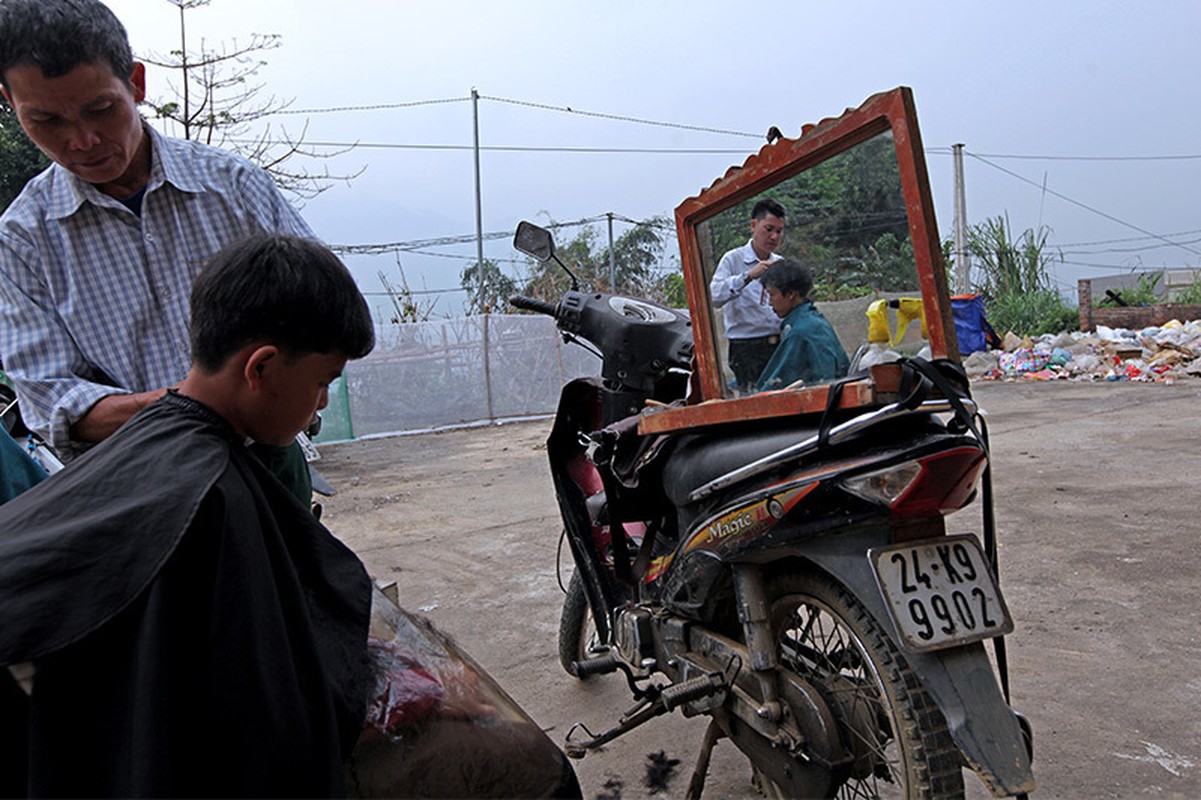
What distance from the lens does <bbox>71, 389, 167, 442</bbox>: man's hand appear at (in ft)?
5.43

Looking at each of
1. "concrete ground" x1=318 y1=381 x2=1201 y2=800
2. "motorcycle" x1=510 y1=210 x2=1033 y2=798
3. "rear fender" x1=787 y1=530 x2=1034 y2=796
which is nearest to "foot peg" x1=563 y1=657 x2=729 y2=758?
"motorcycle" x1=510 y1=210 x2=1033 y2=798

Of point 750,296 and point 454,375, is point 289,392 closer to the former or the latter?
point 750,296

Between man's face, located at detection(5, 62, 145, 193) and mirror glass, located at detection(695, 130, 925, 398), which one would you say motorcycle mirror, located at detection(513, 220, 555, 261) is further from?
man's face, located at detection(5, 62, 145, 193)

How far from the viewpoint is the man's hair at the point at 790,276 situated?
6.52ft

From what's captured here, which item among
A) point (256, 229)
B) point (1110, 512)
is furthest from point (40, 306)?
point (1110, 512)

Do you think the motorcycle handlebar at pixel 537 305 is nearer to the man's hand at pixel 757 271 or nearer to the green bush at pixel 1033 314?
the man's hand at pixel 757 271

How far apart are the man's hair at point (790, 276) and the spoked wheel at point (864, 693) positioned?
639 millimetres

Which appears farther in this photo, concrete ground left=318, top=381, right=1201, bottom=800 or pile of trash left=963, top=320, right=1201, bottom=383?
pile of trash left=963, top=320, right=1201, bottom=383

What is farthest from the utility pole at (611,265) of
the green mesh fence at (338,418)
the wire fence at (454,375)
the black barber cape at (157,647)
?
the black barber cape at (157,647)

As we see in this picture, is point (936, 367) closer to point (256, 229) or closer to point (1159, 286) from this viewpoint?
point (256, 229)

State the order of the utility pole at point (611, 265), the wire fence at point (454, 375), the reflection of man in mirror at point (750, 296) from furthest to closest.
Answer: the utility pole at point (611, 265) < the wire fence at point (454, 375) < the reflection of man in mirror at point (750, 296)

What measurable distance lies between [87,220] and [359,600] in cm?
109

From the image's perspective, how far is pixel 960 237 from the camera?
1914cm

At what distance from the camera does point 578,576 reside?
9.32 ft
